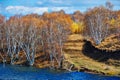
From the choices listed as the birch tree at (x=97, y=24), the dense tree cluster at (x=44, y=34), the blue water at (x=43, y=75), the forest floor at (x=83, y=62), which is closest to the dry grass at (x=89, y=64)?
the forest floor at (x=83, y=62)

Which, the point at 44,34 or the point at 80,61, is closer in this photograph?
the point at 80,61

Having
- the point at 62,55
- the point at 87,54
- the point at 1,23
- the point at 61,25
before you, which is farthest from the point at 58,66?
the point at 1,23

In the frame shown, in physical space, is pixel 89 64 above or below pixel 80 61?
below

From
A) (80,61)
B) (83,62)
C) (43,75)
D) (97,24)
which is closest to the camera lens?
(43,75)

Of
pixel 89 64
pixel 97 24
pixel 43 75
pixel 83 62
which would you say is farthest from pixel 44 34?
pixel 43 75

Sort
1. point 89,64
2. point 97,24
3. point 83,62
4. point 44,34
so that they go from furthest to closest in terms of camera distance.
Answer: point 97,24
point 44,34
point 83,62
point 89,64

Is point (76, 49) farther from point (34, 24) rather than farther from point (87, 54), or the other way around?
point (34, 24)

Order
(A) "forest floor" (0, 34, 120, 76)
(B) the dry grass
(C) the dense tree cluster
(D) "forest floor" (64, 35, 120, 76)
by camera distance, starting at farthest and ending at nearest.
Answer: (C) the dense tree cluster → (A) "forest floor" (0, 34, 120, 76) → (D) "forest floor" (64, 35, 120, 76) → (B) the dry grass

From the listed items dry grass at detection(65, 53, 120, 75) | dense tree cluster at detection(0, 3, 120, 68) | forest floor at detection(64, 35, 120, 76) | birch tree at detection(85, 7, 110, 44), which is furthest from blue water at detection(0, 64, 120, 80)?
birch tree at detection(85, 7, 110, 44)

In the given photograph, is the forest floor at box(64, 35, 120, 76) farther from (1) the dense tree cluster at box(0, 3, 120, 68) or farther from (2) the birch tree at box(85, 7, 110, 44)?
(2) the birch tree at box(85, 7, 110, 44)

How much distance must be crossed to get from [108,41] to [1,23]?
147ft

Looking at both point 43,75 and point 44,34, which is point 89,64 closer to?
point 43,75

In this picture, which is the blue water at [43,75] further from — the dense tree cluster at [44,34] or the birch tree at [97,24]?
the birch tree at [97,24]

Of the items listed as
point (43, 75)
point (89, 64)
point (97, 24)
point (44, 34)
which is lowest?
point (43, 75)
